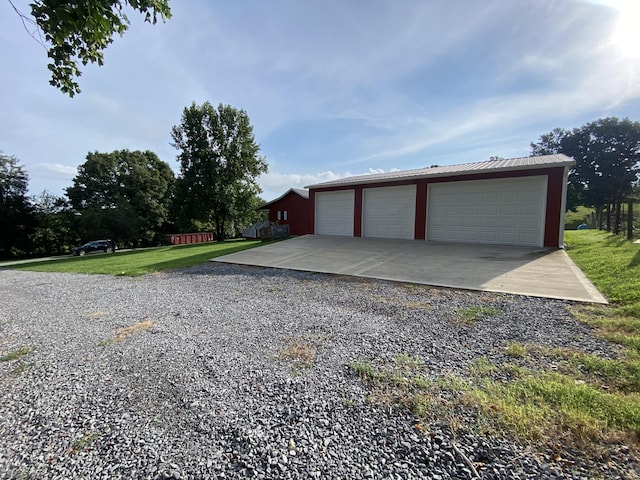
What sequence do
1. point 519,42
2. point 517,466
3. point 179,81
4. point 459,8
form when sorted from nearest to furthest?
point 517,466 → point 459,8 → point 519,42 → point 179,81

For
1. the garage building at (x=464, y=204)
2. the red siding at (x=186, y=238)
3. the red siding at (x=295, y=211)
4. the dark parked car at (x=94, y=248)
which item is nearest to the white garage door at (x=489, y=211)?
the garage building at (x=464, y=204)

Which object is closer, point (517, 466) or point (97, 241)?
point (517, 466)

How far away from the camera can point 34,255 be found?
2517 cm

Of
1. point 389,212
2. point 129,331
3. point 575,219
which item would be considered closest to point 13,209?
point 129,331

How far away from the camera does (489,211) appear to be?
9711 mm

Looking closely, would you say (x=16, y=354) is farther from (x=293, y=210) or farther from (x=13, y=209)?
(x=13, y=209)

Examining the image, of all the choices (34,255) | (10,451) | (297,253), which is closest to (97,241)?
(34,255)

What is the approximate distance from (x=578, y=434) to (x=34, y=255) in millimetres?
36001

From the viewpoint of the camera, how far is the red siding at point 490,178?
→ 339 inches

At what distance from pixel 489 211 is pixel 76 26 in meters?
10.9

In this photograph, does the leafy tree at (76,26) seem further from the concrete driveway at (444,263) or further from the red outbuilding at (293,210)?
the red outbuilding at (293,210)

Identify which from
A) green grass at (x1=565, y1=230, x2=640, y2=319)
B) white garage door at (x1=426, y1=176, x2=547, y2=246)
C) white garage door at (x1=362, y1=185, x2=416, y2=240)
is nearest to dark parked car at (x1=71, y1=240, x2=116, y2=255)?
white garage door at (x1=362, y1=185, x2=416, y2=240)

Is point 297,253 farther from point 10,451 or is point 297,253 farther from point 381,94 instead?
point 10,451

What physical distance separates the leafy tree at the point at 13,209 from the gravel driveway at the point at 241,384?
27.3 m
